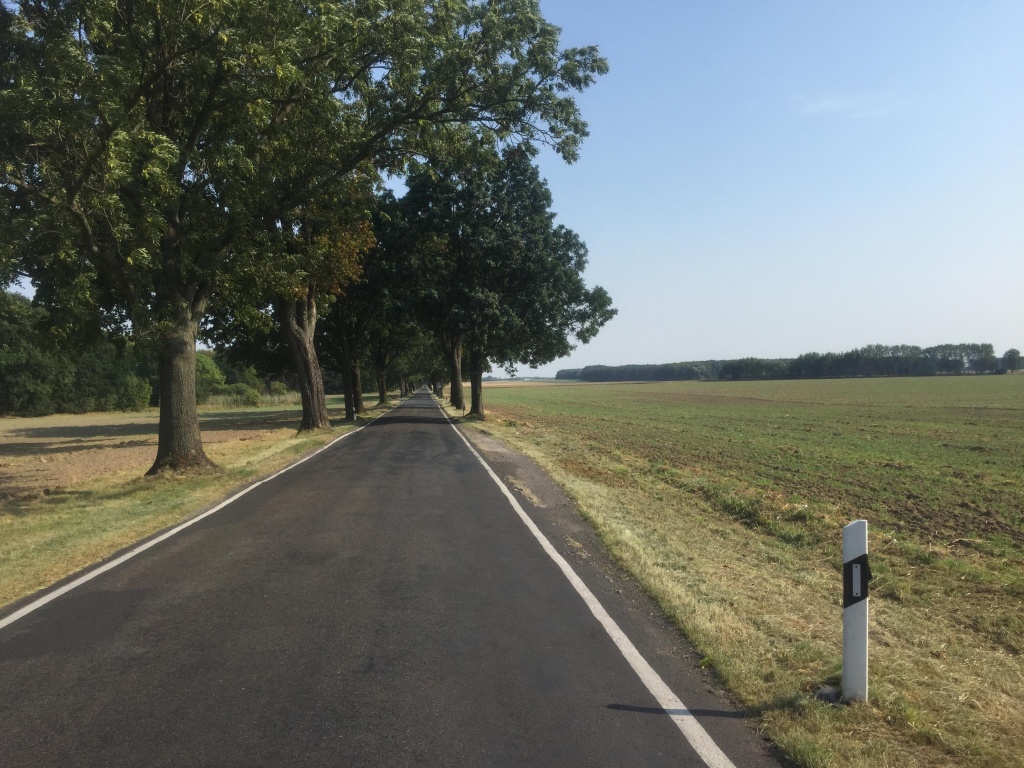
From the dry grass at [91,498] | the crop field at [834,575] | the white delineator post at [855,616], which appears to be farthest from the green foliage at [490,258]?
the white delineator post at [855,616]

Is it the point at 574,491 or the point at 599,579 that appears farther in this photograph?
the point at 574,491

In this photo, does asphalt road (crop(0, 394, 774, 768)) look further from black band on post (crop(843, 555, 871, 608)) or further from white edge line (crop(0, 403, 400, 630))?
black band on post (crop(843, 555, 871, 608))

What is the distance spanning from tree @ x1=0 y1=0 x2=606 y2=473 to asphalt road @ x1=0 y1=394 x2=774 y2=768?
634 centimetres

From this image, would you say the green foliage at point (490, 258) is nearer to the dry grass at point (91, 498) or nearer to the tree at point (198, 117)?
the dry grass at point (91, 498)

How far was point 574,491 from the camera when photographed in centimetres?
1368

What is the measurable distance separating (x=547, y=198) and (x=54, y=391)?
53487 mm

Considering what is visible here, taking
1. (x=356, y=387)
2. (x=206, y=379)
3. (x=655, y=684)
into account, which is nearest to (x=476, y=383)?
(x=356, y=387)

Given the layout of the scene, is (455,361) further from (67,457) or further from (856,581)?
(856,581)

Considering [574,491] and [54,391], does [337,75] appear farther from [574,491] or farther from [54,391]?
[54,391]

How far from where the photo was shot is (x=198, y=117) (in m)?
13.6

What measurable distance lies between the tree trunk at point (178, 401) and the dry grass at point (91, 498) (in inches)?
24.2

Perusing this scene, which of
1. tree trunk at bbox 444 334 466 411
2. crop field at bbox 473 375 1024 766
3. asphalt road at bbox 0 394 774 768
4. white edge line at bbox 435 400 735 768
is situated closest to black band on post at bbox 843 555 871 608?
crop field at bbox 473 375 1024 766

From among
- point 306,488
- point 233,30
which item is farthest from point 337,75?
point 306,488

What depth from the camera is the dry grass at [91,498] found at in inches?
319
